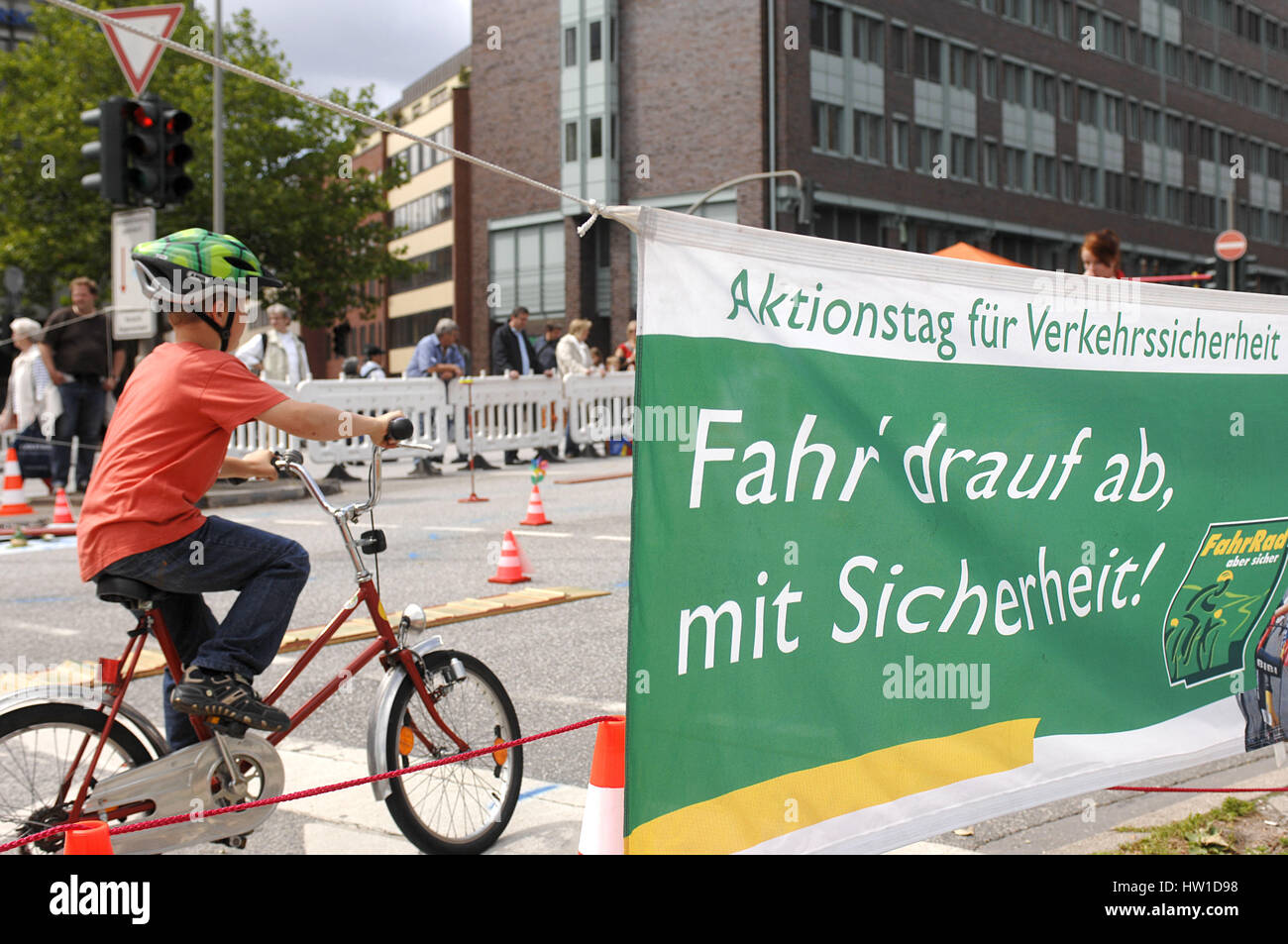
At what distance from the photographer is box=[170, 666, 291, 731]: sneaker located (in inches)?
143

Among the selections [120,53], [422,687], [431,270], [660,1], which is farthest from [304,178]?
[422,687]

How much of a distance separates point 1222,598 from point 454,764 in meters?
2.51

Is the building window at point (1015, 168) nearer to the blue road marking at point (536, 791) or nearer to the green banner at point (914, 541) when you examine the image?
the green banner at point (914, 541)

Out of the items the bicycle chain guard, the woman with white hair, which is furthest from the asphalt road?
the woman with white hair

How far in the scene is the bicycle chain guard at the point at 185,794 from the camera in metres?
3.60

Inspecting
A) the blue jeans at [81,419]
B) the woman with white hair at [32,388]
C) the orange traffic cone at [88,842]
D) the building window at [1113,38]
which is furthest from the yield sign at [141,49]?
the building window at [1113,38]

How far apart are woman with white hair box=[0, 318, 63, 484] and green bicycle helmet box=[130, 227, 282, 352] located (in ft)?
40.3

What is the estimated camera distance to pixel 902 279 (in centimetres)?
343

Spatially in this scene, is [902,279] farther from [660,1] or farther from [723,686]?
[660,1]

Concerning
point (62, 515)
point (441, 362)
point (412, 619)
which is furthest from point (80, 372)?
point (412, 619)

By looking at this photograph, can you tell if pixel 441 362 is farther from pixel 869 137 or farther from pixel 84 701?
pixel 869 137

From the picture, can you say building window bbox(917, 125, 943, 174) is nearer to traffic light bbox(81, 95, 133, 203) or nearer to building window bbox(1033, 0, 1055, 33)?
building window bbox(1033, 0, 1055, 33)

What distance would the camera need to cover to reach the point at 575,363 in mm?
21625
